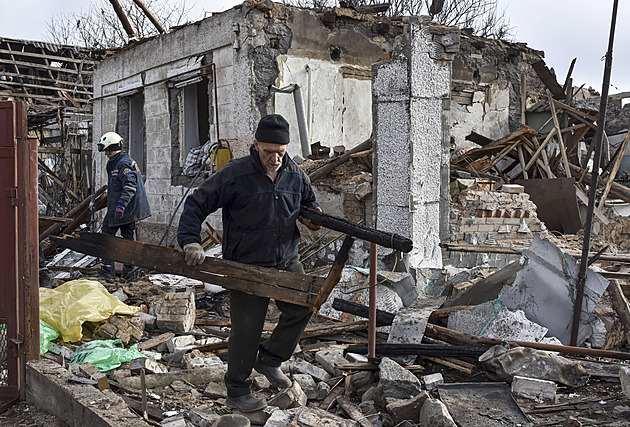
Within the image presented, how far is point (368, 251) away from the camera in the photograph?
7238 mm

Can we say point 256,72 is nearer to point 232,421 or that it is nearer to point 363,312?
point 363,312

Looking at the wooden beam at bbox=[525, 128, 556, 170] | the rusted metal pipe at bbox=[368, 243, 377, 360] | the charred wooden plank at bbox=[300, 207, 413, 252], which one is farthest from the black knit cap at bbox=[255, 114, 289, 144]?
the wooden beam at bbox=[525, 128, 556, 170]

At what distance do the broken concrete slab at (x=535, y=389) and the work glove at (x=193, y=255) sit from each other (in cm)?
223

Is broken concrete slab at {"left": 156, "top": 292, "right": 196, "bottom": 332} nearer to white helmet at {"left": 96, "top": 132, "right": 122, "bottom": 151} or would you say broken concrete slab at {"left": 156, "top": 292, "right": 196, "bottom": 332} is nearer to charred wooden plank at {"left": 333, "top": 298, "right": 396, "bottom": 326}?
charred wooden plank at {"left": 333, "top": 298, "right": 396, "bottom": 326}

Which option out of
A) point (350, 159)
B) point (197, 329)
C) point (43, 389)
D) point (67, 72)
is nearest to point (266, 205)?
point (43, 389)

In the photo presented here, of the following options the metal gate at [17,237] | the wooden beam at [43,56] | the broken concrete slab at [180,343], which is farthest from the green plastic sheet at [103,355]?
the wooden beam at [43,56]

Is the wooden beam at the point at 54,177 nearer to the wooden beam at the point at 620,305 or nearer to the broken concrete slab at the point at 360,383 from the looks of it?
the broken concrete slab at the point at 360,383

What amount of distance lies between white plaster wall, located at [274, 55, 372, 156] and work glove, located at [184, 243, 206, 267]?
615 cm

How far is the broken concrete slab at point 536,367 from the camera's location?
3980 mm

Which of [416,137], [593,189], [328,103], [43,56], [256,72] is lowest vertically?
[593,189]

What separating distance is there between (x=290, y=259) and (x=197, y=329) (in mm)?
2397

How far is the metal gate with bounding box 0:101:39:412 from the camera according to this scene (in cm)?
368

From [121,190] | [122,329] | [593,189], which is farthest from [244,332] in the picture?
[121,190]

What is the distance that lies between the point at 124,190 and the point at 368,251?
11.2 feet
